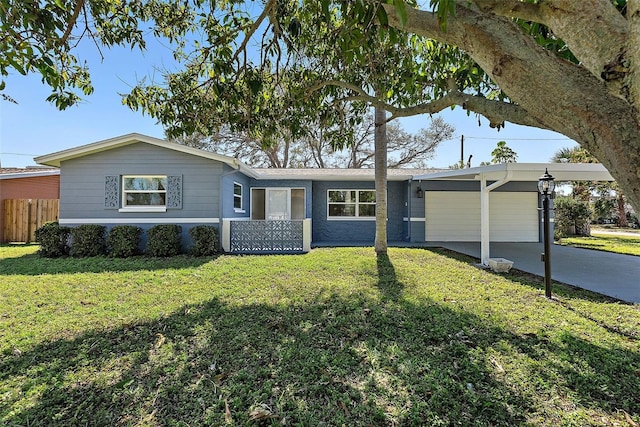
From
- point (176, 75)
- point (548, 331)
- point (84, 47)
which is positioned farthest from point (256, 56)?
point (548, 331)

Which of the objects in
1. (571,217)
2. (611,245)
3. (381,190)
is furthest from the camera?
(571,217)

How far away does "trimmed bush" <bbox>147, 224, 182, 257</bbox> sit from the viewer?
29.6 feet

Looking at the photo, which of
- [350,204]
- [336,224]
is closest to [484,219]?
[350,204]

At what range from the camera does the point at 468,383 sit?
2.69m

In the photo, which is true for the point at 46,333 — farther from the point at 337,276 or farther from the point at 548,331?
the point at 548,331

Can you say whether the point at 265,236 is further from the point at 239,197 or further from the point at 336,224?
the point at 336,224

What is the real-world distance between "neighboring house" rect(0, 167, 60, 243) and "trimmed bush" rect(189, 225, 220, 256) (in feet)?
30.2

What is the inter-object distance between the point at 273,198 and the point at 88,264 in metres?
6.92

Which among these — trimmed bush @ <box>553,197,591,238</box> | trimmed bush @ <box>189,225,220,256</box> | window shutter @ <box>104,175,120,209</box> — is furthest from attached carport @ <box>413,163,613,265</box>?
window shutter @ <box>104,175,120,209</box>

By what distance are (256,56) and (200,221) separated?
581 centimetres

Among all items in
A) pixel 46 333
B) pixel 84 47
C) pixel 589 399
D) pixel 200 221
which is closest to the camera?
pixel 589 399

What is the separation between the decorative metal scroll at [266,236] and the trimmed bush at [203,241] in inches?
31.2

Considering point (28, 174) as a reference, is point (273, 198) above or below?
below

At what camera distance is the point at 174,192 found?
31.7ft
